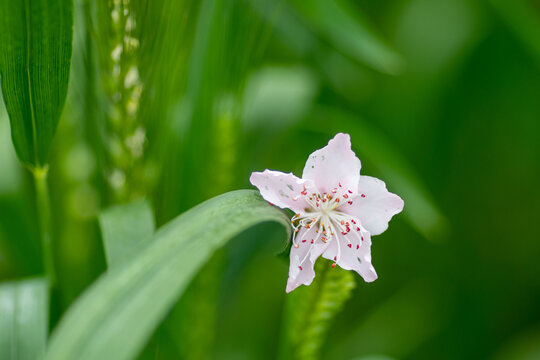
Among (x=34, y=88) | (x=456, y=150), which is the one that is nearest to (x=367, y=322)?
(x=456, y=150)

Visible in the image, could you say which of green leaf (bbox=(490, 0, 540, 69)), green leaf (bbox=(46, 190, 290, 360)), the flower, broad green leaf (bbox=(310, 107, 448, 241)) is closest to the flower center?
the flower

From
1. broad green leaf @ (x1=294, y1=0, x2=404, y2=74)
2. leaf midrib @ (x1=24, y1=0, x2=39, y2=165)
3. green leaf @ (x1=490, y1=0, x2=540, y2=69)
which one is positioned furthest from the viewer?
green leaf @ (x1=490, y1=0, x2=540, y2=69)

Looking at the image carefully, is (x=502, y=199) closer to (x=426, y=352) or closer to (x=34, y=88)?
(x=426, y=352)

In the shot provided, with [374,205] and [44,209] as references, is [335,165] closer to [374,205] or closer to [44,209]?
[374,205]

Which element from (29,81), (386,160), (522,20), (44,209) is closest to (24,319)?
(44,209)

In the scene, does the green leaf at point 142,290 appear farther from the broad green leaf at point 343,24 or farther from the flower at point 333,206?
the broad green leaf at point 343,24

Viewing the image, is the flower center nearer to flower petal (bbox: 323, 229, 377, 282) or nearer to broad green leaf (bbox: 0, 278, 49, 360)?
flower petal (bbox: 323, 229, 377, 282)
